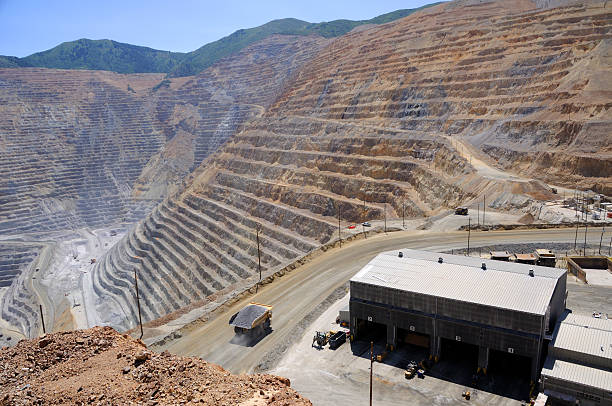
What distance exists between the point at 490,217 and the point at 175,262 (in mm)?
44188

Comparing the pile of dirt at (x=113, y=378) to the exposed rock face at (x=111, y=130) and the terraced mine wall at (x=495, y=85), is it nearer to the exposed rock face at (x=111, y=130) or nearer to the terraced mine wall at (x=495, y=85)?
the terraced mine wall at (x=495, y=85)

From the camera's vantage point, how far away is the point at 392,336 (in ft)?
85.4

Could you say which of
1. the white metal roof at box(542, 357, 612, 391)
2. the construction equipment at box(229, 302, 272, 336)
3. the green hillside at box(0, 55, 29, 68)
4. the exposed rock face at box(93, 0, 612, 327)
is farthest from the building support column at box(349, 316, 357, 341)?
the green hillside at box(0, 55, 29, 68)

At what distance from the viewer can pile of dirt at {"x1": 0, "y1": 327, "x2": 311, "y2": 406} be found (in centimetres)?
1456

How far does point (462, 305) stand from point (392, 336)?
4560mm

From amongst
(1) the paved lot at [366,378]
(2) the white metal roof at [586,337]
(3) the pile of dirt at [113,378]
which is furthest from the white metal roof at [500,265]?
(3) the pile of dirt at [113,378]

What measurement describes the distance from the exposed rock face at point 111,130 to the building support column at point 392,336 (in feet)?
316

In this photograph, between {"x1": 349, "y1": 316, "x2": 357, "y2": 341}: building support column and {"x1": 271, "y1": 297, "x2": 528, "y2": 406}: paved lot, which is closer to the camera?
{"x1": 271, "y1": 297, "x2": 528, "y2": 406}: paved lot

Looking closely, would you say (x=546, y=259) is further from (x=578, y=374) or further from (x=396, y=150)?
(x=396, y=150)

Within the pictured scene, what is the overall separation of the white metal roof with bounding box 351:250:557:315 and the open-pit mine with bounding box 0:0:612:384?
526 inches

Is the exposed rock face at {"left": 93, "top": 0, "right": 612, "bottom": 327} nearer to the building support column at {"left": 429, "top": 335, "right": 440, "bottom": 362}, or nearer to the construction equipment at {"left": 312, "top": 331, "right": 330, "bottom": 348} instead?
the construction equipment at {"left": 312, "top": 331, "right": 330, "bottom": 348}

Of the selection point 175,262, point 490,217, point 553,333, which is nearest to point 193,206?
point 175,262

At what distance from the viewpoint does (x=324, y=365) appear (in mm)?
24906

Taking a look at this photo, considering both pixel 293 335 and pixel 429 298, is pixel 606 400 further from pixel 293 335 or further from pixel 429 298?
pixel 293 335
